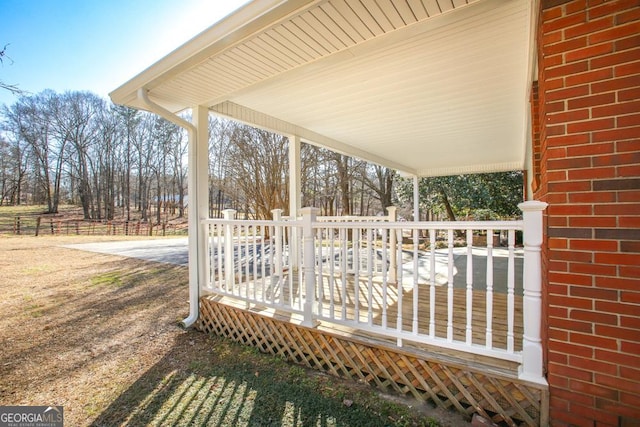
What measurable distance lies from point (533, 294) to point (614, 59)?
1340mm

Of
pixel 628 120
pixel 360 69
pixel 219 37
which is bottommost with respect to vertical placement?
pixel 628 120

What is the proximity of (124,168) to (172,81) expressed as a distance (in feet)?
95.6

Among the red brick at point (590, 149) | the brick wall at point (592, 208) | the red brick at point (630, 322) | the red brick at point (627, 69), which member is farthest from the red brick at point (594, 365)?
the red brick at point (627, 69)

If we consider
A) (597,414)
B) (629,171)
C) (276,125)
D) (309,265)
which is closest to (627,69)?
(629,171)

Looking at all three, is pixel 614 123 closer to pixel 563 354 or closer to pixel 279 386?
pixel 563 354

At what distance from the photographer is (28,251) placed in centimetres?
995

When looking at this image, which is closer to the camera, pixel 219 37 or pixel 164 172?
pixel 219 37

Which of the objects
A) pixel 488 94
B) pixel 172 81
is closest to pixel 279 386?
pixel 172 81

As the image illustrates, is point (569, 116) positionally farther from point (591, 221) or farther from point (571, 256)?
point (571, 256)

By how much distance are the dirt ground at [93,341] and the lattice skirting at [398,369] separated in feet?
0.66

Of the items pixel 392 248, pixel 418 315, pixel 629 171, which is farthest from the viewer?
pixel 392 248

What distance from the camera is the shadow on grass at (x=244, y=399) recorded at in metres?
2.07

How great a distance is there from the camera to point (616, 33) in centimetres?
148

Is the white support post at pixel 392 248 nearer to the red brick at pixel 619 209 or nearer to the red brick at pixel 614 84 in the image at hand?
the red brick at pixel 619 209
